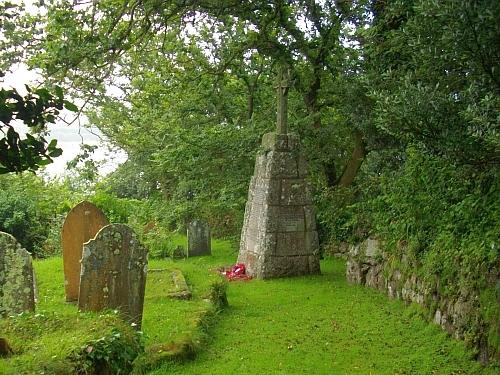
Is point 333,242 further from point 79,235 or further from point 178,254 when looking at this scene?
point 79,235

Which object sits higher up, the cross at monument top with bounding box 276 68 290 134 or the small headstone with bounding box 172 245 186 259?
the cross at monument top with bounding box 276 68 290 134

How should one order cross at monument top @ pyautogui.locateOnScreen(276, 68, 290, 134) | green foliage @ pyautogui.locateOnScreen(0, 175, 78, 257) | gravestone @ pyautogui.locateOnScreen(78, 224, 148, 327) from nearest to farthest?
gravestone @ pyautogui.locateOnScreen(78, 224, 148, 327), cross at monument top @ pyautogui.locateOnScreen(276, 68, 290, 134), green foliage @ pyautogui.locateOnScreen(0, 175, 78, 257)

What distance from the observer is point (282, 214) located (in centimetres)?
1157

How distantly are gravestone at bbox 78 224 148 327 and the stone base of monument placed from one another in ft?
15.8

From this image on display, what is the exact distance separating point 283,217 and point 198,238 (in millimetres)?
4693

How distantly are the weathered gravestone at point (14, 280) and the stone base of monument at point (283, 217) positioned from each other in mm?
5544

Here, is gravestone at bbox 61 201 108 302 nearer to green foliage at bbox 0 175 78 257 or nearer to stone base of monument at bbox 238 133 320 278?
stone base of monument at bbox 238 133 320 278

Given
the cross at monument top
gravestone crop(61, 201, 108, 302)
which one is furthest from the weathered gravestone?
the cross at monument top

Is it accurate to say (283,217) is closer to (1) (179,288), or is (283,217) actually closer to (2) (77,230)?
(1) (179,288)

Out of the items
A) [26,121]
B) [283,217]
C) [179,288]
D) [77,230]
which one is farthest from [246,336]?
[26,121]

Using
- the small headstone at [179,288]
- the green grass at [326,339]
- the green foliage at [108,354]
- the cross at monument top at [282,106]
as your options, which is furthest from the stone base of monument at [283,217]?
the green foliage at [108,354]

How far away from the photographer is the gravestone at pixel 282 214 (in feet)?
37.8

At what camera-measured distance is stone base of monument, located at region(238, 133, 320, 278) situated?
37.8ft

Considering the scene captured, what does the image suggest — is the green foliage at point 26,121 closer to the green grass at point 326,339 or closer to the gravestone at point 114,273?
the green grass at point 326,339
